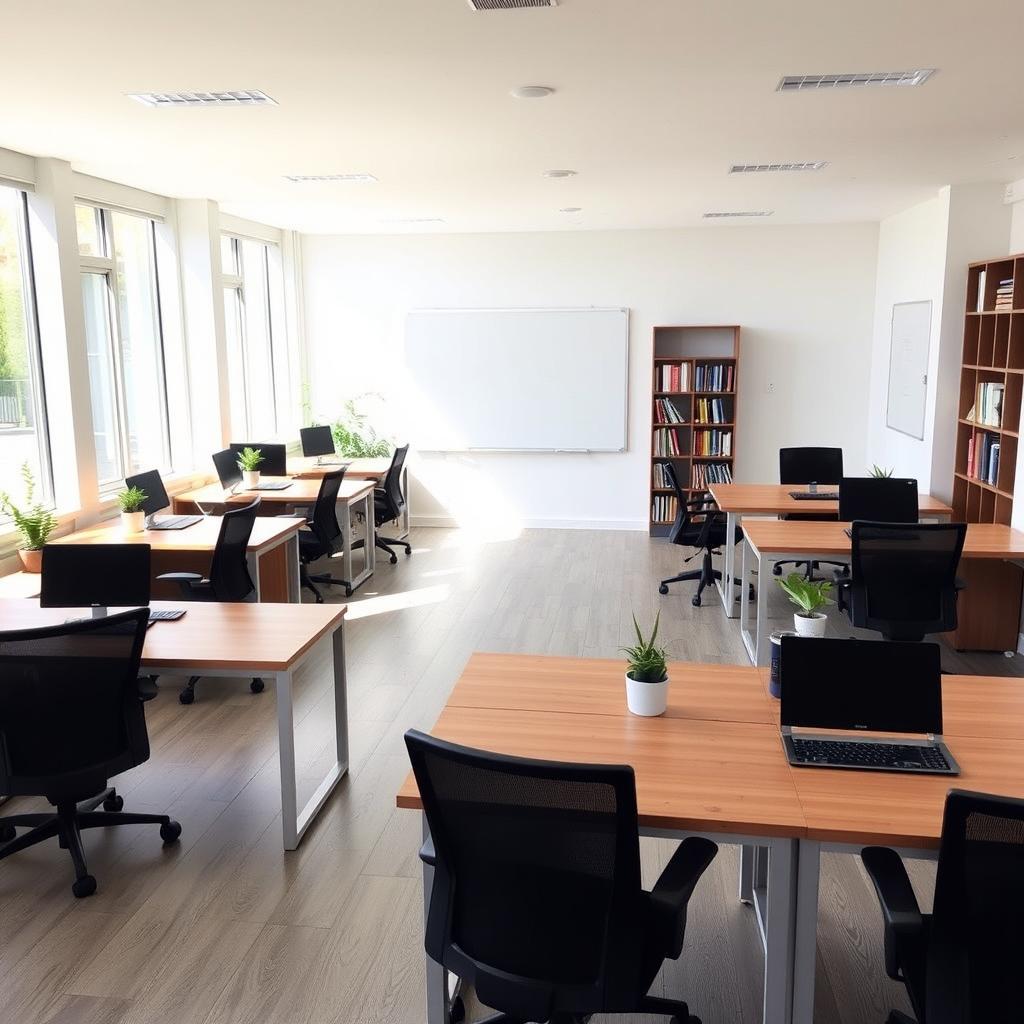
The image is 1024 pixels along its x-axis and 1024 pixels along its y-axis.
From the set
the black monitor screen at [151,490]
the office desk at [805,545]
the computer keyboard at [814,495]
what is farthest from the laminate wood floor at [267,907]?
the computer keyboard at [814,495]

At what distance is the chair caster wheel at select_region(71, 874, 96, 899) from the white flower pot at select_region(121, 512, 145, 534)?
115 inches

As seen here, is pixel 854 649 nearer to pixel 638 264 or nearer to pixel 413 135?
pixel 413 135

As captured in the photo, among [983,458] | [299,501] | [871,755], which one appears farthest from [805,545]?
[299,501]

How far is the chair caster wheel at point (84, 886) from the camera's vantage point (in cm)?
340

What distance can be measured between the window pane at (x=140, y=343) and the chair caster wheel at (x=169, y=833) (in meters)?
4.30

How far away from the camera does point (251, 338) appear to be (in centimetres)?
954

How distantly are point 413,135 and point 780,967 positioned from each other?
14.5ft

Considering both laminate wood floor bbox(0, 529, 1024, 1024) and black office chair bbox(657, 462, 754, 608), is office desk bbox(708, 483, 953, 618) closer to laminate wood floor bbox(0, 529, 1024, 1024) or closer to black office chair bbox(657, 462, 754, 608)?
black office chair bbox(657, 462, 754, 608)

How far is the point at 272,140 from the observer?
5426 millimetres

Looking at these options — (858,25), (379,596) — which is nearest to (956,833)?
(858,25)

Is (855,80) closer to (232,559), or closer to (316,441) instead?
(232,559)

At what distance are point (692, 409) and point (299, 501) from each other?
4.19 m

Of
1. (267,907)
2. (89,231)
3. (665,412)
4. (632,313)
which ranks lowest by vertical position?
(267,907)

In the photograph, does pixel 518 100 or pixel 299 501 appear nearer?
pixel 518 100
